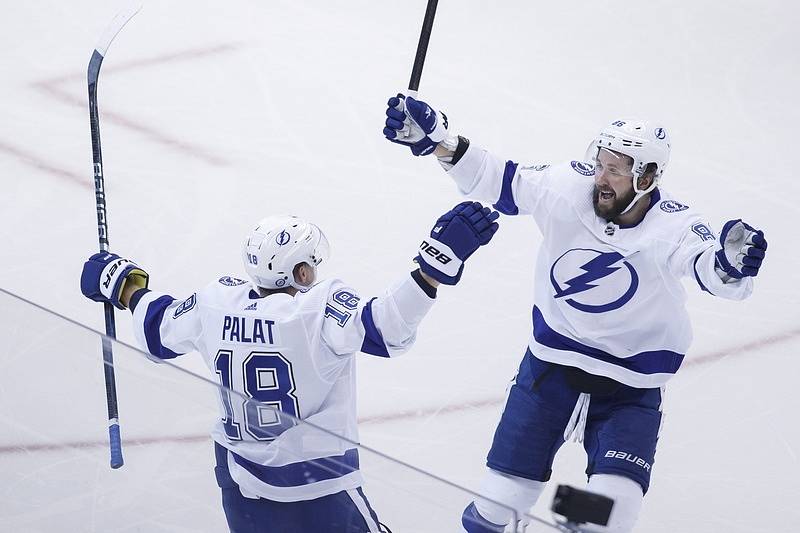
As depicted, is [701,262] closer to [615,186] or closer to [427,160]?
[615,186]

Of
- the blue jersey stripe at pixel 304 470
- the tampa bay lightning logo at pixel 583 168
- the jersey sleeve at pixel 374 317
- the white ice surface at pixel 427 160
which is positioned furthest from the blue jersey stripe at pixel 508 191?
the blue jersey stripe at pixel 304 470

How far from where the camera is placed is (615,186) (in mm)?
2994

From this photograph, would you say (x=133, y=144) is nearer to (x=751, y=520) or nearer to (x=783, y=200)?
(x=783, y=200)

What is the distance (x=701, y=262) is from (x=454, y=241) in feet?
2.01

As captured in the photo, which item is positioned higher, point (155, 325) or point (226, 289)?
point (226, 289)

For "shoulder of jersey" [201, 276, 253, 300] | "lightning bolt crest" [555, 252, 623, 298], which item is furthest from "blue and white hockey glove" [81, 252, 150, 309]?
"lightning bolt crest" [555, 252, 623, 298]

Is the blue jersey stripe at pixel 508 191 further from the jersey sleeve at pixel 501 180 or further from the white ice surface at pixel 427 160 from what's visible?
the white ice surface at pixel 427 160

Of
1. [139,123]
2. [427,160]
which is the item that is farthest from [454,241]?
[139,123]

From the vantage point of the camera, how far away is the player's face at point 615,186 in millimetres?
2986

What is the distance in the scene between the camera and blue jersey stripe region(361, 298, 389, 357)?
251 centimetres

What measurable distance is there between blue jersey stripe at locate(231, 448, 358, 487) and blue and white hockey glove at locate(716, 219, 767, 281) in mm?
1074

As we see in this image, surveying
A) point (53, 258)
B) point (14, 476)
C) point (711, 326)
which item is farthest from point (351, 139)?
point (14, 476)

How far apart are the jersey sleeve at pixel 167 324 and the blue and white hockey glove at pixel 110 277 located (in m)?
0.09

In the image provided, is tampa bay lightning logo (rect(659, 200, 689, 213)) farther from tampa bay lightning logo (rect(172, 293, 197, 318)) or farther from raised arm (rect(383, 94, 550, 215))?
tampa bay lightning logo (rect(172, 293, 197, 318))
